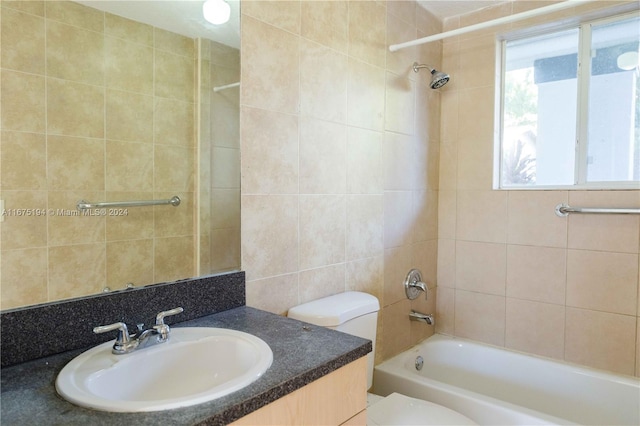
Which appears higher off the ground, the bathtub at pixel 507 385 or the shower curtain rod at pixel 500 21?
the shower curtain rod at pixel 500 21

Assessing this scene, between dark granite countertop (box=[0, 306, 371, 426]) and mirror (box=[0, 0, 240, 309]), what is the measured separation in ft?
0.65

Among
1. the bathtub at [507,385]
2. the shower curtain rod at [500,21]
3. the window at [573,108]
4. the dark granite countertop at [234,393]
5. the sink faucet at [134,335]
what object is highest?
the shower curtain rod at [500,21]

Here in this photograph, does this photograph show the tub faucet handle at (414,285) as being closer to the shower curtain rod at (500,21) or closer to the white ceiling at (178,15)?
the shower curtain rod at (500,21)

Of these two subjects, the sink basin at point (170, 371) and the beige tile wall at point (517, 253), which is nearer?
the sink basin at point (170, 371)

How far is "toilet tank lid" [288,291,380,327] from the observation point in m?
1.58

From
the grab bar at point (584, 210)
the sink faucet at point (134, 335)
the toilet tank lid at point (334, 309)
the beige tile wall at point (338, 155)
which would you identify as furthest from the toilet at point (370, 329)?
the grab bar at point (584, 210)

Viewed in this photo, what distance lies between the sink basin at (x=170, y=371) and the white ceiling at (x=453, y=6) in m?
2.18

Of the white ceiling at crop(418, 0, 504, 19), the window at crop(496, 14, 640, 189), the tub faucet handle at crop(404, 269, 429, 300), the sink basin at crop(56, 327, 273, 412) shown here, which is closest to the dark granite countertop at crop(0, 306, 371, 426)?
the sink basin at crop(56, 327, 273, 412)

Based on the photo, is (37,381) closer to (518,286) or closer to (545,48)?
(518,286)

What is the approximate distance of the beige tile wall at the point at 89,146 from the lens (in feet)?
3.21

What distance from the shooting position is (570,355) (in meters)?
A: 2.24

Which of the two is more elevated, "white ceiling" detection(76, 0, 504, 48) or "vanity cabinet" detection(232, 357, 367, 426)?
"white ceiling" detection(76, 0, 504, 48)

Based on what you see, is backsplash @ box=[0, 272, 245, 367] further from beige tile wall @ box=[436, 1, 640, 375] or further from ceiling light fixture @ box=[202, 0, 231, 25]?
beige tile wall @ box=[436, 1, 640, 375]

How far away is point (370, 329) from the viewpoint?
1.78m
